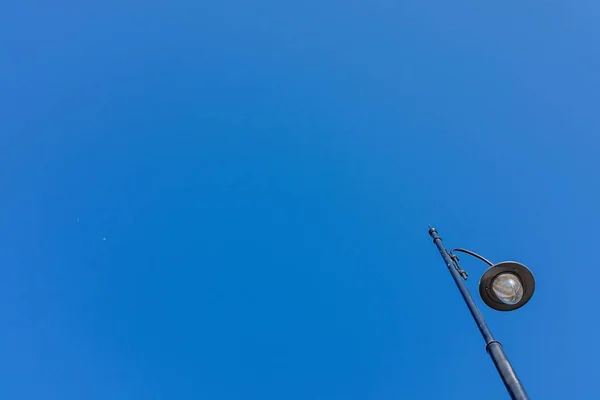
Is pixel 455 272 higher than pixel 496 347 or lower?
higher

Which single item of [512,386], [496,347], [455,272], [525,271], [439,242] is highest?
[439,242]

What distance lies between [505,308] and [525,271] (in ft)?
1.81

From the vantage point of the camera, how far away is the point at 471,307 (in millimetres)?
4301

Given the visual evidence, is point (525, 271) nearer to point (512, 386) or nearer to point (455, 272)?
point (455, 272)

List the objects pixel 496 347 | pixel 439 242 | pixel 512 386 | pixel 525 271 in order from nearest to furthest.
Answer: pixel 512 386
pixel 496 347
pixel 525 271
pixel 439 242

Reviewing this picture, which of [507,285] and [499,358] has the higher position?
[507,285]

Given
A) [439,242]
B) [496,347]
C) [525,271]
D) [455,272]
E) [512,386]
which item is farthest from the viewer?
[439,242]

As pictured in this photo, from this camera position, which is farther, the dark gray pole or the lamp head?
the lamp head

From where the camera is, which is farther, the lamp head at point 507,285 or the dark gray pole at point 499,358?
the lamp head at point 507,285

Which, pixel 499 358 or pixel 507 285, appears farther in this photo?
pixel 507 285

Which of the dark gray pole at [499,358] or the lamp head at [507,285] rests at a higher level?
the lamp head at [507,285]

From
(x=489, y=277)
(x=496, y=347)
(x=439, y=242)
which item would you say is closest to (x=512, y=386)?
(x=496, y=347)

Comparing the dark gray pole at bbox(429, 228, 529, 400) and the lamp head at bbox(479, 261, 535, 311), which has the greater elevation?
the lamp head at bbox(479, 261, 535, 311)

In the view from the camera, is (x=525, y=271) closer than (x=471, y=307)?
No
